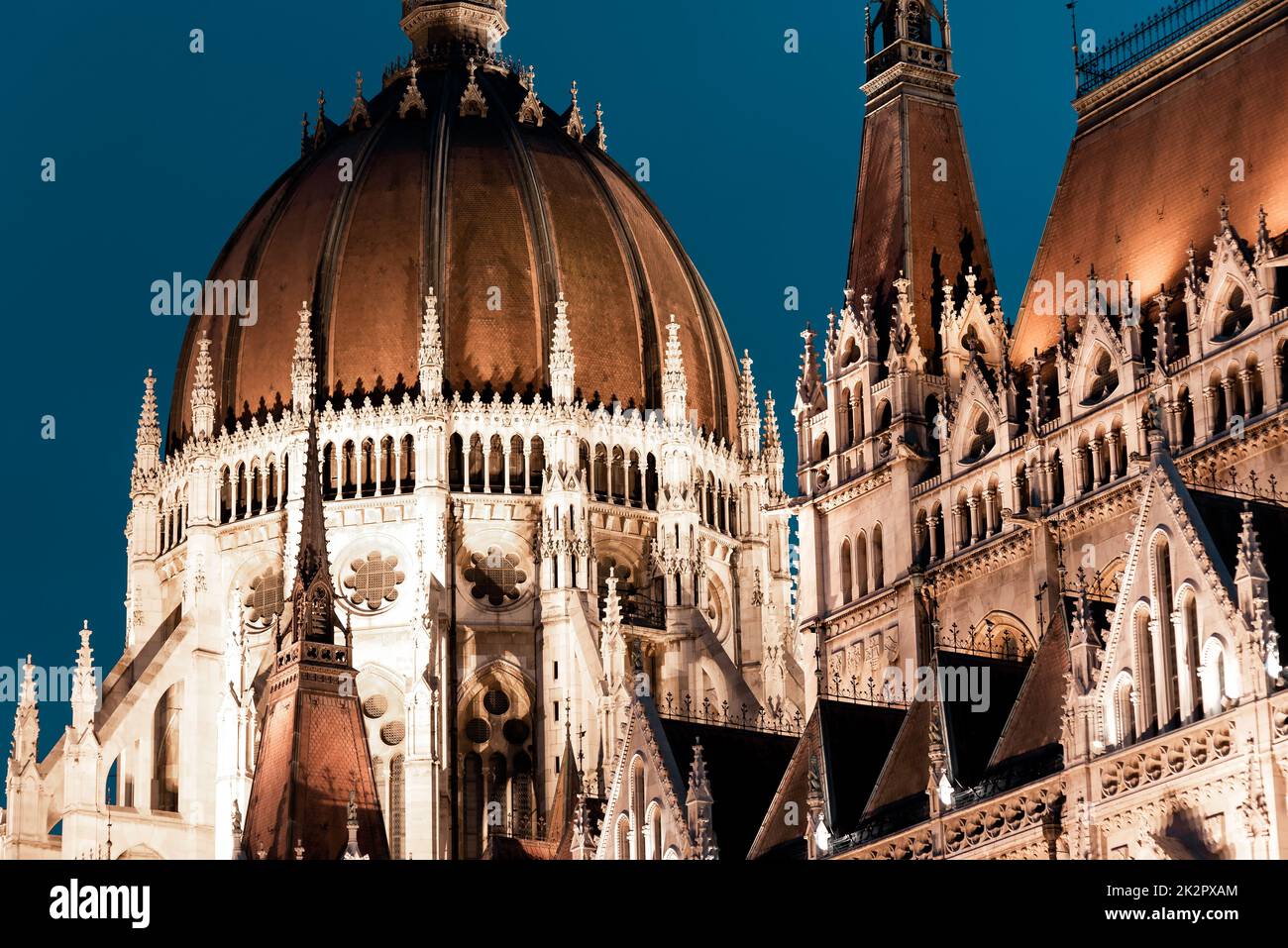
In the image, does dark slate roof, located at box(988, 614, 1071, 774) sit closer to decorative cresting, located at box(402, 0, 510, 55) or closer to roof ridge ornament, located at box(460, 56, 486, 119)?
roof ridge ornament, located at box(460, 56, 486, 119)

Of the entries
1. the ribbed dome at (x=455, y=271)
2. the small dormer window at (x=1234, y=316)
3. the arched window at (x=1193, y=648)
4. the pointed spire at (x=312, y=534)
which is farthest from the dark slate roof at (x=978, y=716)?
the ribbed dome at (x=455, y=271)

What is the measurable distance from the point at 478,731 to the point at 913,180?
37.0 m

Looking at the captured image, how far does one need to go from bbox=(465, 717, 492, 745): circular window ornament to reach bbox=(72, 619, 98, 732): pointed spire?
13.8 metres

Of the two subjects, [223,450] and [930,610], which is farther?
[223,450]

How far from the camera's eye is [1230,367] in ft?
213

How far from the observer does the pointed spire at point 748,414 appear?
119188mm

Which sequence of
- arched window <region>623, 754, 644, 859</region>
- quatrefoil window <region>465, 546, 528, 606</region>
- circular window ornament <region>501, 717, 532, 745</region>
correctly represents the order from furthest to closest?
quatrefoil window <region>465, 546, 528, 606</region>, circular window ornament <region>501, 717, 532, 745</region>, arched window <region>623, 754, 644, 859</region>

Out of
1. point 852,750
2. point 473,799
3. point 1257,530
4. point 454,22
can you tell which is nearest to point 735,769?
point 852,750

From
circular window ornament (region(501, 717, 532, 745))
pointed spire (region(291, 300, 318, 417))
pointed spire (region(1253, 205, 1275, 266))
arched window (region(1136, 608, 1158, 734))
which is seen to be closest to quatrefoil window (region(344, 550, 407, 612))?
pointed spire (region(291, 300, 318, 417))

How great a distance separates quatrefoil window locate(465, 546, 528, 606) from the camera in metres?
112
